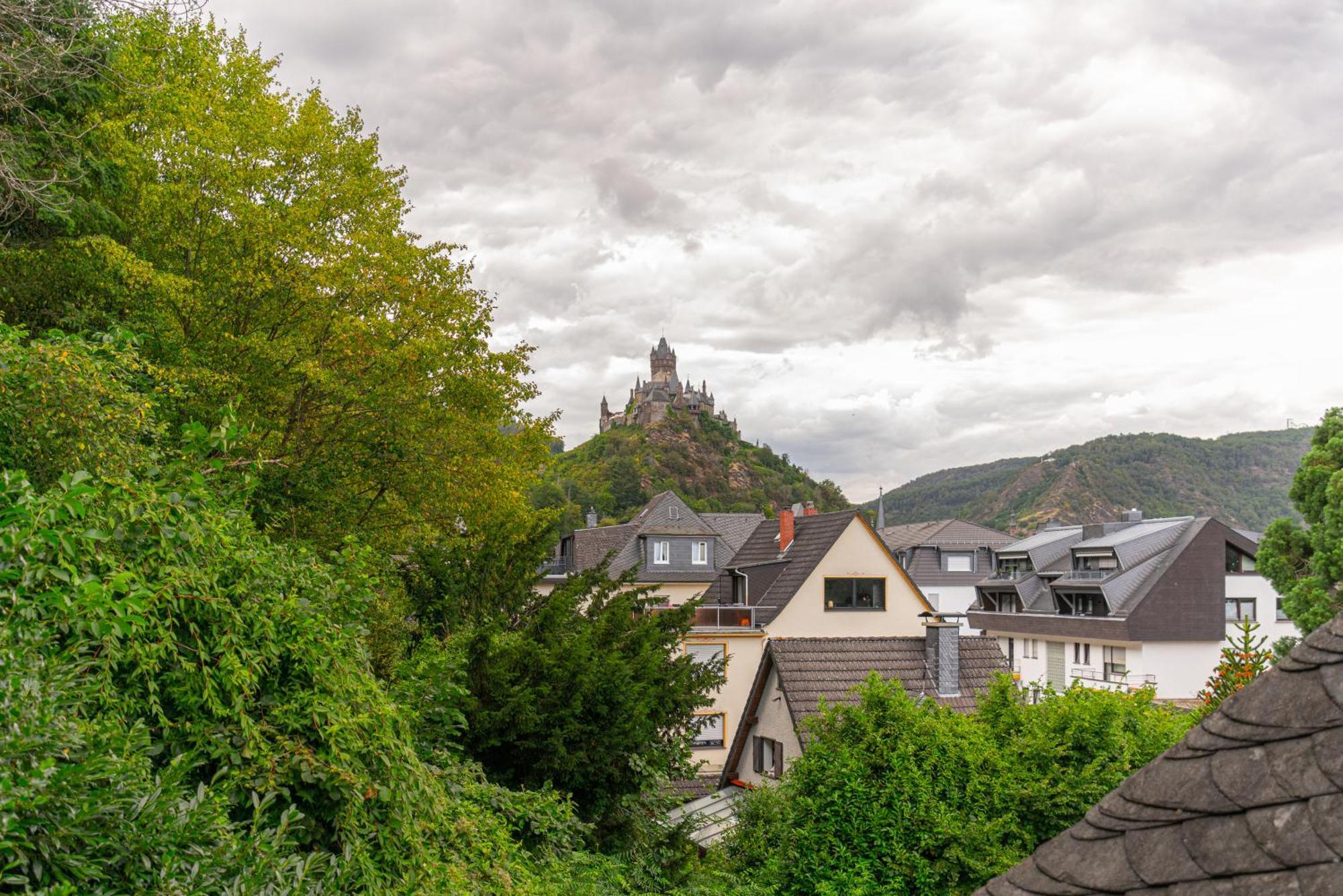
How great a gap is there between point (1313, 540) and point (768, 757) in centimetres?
1554

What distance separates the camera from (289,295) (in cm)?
1362

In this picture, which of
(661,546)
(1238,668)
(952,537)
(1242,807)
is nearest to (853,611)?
(1238,668)

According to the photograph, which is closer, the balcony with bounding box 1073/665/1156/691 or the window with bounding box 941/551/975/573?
the balcony with bounding box 1073/665/1156/691

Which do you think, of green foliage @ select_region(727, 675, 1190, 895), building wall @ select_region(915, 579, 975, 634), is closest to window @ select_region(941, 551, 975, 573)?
building wall @ select_region(915, 579, 975, 634)

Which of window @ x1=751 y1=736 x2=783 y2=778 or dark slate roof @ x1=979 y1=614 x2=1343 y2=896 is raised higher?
dark slate roof @ x1=979 y1=614 x2=1343 y2=896

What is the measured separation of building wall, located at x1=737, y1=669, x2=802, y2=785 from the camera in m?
15.6

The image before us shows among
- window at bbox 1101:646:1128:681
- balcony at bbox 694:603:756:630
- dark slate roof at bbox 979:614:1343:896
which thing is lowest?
window at bbox 1101:646:1128:681

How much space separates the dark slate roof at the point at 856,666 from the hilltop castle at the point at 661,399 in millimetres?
106203

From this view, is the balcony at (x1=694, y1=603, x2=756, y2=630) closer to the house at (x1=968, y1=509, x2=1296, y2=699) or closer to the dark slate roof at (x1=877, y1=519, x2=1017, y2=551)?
the house at (x1=968, y1=509, x2=1296, y2=699)

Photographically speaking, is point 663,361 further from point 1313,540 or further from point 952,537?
point 1313,540

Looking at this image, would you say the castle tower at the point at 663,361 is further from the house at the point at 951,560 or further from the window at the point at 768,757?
the window at the point at 768,757

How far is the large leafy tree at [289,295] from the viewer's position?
1166 centimetres

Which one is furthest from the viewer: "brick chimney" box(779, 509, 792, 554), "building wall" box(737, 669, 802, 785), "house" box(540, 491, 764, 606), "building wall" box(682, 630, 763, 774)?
"house" box(540, 491, 764, 606)

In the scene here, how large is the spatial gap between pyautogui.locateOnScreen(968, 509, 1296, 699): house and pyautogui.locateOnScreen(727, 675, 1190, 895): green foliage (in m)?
27.3
